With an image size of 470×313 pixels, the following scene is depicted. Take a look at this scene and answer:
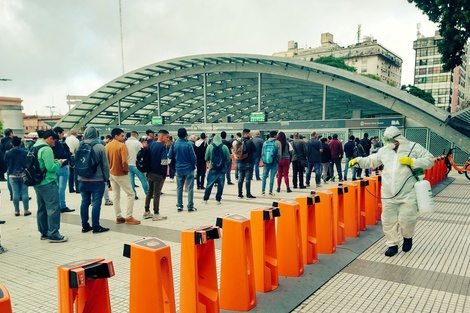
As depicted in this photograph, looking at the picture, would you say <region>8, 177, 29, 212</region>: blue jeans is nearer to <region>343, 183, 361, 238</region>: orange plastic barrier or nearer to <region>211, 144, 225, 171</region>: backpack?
<region>211, 144, 225, 171</region>: backpack

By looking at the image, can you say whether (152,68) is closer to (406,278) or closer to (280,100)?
(280,100)

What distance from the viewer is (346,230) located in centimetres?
520

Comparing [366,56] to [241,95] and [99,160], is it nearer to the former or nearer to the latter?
[241,95]

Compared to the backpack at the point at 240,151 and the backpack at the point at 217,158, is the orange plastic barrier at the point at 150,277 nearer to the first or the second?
the backpack at the point at 217,158

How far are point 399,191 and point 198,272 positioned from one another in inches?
125

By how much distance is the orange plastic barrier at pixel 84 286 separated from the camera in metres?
1.87

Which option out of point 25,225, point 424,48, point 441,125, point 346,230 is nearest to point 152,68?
point 441,125

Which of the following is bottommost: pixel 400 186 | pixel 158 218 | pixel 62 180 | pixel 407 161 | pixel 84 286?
pixel 158 218

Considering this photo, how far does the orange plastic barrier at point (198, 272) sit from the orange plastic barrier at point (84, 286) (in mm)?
716

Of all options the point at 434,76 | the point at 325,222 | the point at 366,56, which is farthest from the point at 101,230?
the point at 434,76

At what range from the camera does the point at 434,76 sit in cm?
7412

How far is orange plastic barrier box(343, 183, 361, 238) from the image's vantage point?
5046mm

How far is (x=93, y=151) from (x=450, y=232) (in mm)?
6339

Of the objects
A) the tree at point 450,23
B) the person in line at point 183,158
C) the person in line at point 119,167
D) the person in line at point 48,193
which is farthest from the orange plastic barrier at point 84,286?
the tree at point 450,23
